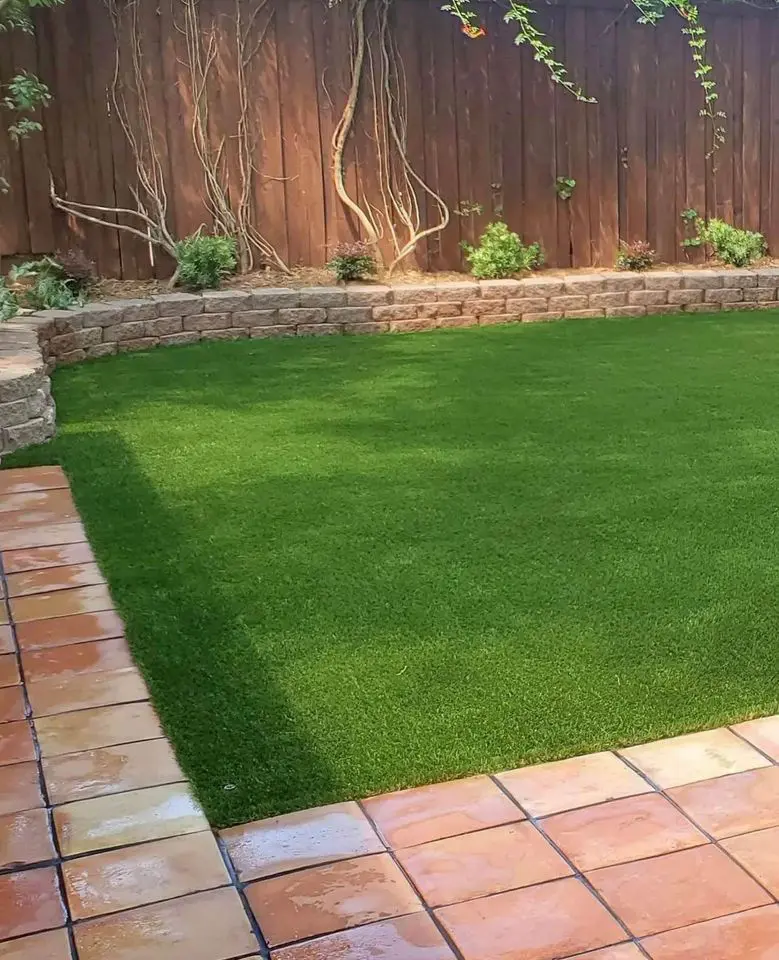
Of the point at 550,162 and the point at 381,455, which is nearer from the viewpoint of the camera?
the point at 381,455

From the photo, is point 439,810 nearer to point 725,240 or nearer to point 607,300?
point 607,300

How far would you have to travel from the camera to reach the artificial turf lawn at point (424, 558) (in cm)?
211

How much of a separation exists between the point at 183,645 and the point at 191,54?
17.0 feet

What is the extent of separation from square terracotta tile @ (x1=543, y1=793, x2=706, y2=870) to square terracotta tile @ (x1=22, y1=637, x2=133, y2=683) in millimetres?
1014

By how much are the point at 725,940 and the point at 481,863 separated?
0.38 meters

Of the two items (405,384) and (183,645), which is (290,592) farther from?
(405,384)

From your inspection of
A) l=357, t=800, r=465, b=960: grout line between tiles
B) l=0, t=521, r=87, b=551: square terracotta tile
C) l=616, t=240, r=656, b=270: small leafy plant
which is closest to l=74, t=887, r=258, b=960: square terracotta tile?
l=357, t=800, r=465, b=960: grout line between tiles

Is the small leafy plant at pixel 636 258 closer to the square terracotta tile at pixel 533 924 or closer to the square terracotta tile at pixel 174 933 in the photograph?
the square terracotta tile at pixel 533 924

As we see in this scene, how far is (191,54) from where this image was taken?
6574 mm

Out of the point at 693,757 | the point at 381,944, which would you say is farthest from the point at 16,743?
the point at 693,757

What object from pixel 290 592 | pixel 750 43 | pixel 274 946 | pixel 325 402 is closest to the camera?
pixel 274 946

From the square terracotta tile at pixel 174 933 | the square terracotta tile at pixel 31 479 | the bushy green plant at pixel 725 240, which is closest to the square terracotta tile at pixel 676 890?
the square terracotta tile at pixel 174 933

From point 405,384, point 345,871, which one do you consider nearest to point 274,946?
point 345,871

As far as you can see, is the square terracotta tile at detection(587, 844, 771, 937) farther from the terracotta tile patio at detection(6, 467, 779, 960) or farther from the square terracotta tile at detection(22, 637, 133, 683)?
the square terracotta tile at detection(22, 637, 133, 683)
